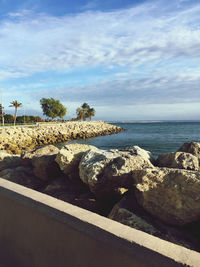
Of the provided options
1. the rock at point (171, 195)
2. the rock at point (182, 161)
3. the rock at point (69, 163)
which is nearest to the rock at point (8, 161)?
the rock at point (69, 163)

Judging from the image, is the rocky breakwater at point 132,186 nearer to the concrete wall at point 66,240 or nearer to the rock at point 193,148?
the rock at point 193,148

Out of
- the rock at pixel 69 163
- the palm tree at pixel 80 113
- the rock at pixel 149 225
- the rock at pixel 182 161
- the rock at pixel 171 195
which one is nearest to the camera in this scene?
the rock at pixel 149 225

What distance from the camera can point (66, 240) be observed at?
206 centimetres

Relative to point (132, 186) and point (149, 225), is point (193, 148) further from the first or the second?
point (149, 225)

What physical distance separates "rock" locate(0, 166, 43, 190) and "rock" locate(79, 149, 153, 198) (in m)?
2.25

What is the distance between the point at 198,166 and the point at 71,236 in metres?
3.79

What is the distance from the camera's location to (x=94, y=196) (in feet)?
16.0

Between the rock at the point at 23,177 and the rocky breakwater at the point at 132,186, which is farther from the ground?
the rocky breakwater at the point at 132,186

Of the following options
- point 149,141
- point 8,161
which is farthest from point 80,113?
point 8,161

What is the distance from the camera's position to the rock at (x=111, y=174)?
4.43 m

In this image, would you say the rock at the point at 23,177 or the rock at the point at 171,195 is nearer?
the rock at the point at 171,195

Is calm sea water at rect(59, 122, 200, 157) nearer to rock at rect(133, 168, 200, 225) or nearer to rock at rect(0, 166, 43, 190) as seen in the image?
rock at rect(0, 166, 43, 190)

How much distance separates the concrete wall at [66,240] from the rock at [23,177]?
3784mm

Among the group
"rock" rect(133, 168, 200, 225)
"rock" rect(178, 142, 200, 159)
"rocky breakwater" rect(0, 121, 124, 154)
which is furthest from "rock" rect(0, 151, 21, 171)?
"rocky breakwater" rect(0, 121, 124, 154)
